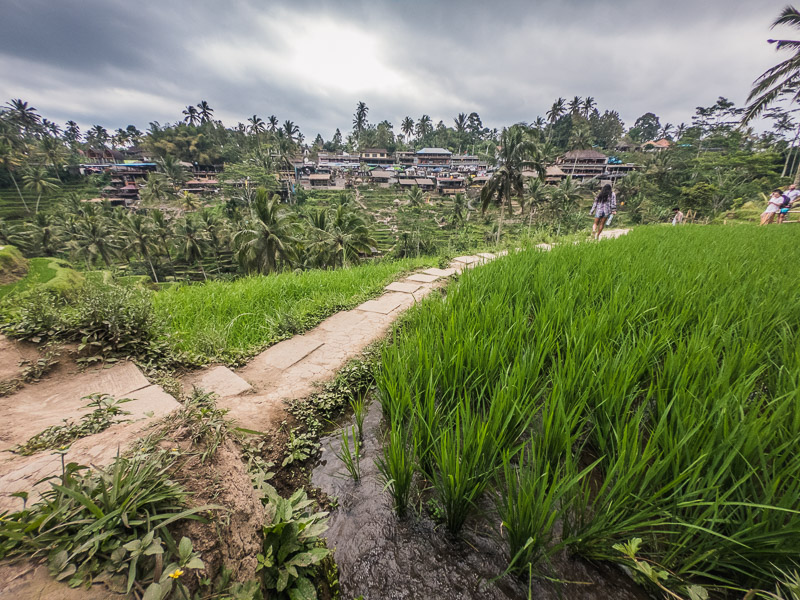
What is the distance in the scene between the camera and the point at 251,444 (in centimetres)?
143

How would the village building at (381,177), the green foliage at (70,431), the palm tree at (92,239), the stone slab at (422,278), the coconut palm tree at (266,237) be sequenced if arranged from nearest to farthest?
the green foliage at (70,431), the stone slab at (422,278), the coconut palm tree at (266,237), the palm tree at (92,239), the village building at (381,177)

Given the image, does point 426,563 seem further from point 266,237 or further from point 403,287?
point 266,237

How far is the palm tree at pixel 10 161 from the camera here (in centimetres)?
3623

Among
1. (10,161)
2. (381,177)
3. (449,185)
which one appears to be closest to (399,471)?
(449,185)

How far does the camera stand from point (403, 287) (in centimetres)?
430

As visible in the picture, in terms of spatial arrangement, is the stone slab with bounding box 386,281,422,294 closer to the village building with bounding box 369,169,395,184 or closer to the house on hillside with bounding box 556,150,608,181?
the house on hillside with bounding box 556,150,608,181

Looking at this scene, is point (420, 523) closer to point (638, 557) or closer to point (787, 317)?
point (638, 557)

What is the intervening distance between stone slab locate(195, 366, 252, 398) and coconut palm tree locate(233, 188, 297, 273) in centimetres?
1265

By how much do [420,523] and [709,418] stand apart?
108cm

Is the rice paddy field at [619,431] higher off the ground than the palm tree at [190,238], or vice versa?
the rice paddy field at [619,431]

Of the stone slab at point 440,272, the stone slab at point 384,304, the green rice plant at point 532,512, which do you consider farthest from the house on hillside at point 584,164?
the green rice plant at point 532,512

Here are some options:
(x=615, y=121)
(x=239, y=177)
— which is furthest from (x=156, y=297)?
(x=615, y=121)

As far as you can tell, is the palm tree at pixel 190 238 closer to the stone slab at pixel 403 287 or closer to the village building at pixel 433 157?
→ the stone slab at pixel 403 287

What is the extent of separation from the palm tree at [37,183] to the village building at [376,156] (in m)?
46.2
